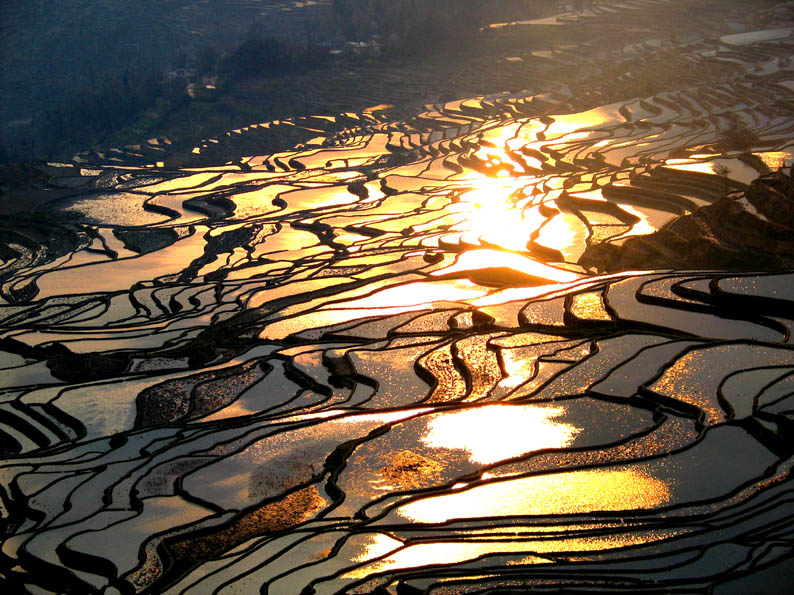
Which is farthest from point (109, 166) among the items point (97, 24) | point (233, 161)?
point (97, 24)

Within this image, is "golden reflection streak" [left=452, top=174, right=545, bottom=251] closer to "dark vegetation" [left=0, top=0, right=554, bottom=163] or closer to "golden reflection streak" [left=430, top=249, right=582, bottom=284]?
"golden reflection streak" [left=430, top=249, right=582, bottom=284]

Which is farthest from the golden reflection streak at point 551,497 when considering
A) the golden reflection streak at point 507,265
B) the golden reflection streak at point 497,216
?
the golden reflection streak at point 497,216

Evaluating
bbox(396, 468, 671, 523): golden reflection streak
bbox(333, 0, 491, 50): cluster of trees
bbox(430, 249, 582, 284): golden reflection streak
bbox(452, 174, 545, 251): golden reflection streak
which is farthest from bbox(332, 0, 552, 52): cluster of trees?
bbox(396, 468, 671, 523): golden reflection streak

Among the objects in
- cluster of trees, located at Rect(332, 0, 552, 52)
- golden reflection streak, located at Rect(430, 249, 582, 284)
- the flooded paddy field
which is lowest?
golden reflection streak, located at Rect(430, 249, 582, 284)

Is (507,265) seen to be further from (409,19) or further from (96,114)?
(409,19)

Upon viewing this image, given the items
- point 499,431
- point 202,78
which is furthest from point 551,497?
point 202,78

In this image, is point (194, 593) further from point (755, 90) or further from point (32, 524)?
point (755, 90)

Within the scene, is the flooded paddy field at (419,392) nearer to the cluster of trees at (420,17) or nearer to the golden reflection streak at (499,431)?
the golden reflection streak at (499,431)
